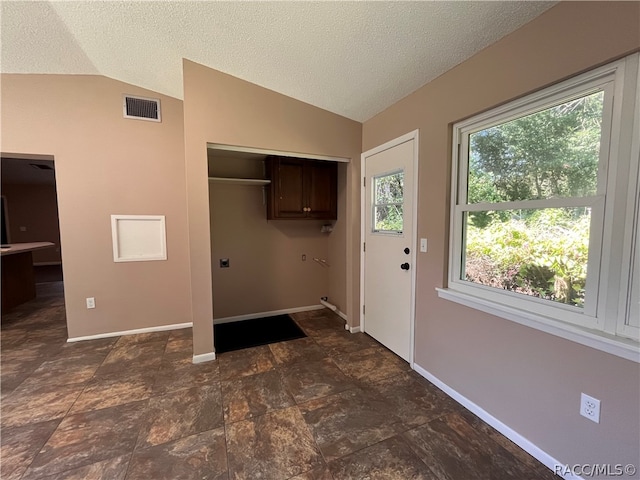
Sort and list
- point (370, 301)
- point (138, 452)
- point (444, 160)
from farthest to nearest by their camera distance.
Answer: point (370, 301) → point (444, 160) → point (138, 452)

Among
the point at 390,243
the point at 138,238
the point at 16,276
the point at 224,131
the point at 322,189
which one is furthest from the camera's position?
the point at 16,276

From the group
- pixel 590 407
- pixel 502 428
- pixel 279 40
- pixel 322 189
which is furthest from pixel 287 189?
pixel 590 407

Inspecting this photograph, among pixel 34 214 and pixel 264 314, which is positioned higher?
pixel 34 214

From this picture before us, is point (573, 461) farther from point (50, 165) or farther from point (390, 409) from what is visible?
point (50, 165)

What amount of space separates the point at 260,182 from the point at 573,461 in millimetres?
3487

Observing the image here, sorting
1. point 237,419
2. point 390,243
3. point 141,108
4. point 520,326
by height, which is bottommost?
point 237,419

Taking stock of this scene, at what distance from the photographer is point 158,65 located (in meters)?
2.53

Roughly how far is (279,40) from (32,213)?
9.65 metres

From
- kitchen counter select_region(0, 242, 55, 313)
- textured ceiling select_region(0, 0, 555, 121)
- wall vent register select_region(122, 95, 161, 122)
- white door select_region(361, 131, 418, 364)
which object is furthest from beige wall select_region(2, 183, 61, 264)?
white door select_region(361, 131, 418, 364)

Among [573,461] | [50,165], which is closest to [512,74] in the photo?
[573,461]

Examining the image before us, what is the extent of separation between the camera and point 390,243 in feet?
8.71

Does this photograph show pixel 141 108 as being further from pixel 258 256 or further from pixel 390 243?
pixel 390 243

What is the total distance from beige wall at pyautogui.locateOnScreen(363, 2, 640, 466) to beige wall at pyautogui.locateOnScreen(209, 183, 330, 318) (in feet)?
6.43

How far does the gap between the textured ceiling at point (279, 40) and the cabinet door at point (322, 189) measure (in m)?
0.88
